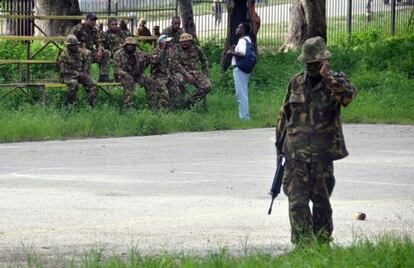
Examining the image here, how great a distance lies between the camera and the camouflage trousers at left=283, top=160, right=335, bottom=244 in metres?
10.2

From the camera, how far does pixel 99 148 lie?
1931 centimetres

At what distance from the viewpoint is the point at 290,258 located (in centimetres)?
958

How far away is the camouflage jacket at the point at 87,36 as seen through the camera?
24.2 metres

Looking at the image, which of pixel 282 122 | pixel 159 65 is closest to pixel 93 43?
pixel 159 65

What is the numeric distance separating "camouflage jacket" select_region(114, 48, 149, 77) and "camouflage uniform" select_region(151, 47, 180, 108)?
0.83 ft

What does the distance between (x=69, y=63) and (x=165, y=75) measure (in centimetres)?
198

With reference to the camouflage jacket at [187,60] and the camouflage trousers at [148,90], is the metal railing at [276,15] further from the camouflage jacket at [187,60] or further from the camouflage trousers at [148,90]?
the camouflage trousers at [148,90]

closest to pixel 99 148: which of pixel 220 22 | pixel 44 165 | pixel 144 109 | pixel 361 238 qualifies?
pixel 44 165

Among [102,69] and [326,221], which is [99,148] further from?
[326,221]

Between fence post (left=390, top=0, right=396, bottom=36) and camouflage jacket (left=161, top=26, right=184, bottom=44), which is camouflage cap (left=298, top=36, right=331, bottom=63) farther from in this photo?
fence post (left=390, top=0, right=396, bottom=36)

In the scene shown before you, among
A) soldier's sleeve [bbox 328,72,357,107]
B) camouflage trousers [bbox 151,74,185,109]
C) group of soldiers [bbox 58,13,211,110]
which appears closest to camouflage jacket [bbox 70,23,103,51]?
group of soldiers [bbox 58,13,211,110]

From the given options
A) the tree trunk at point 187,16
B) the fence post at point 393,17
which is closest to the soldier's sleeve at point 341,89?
the tree trunk at point 187,16

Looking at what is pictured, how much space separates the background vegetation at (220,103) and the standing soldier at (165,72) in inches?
17.6

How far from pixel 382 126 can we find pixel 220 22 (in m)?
19.4
